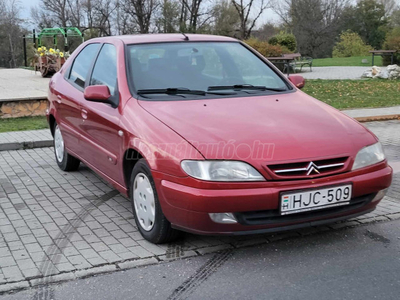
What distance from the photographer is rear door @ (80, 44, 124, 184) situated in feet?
14.3

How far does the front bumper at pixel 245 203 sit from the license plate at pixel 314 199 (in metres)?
0.04

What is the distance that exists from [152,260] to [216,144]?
96 centimetres

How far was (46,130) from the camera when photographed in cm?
884

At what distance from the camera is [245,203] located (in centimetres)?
337

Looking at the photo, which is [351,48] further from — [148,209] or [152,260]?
[152,260]

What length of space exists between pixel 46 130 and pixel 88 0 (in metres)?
42.2

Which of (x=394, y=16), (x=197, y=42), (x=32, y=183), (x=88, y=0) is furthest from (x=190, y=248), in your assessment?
(x=394, y=16)

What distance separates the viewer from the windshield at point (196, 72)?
443 cm

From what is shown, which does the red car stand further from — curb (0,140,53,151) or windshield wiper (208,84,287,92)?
curb (0,140,53,151)

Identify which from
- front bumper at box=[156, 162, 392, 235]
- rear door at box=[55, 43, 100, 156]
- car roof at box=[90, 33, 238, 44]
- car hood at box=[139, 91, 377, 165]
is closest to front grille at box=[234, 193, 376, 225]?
front bumper at box=[156, 162, 392, 235]

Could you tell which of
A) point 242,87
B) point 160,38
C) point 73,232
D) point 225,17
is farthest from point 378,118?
point 225,17

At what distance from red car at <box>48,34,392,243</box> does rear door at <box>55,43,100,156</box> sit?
Result: 0.22 m

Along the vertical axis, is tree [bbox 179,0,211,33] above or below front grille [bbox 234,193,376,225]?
above

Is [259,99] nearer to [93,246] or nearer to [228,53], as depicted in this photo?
[228,53]
